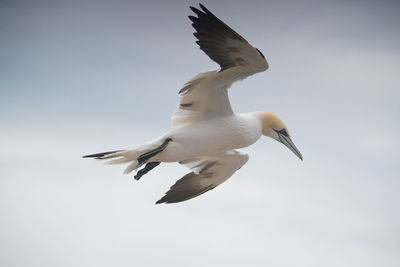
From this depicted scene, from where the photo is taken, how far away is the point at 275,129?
1470 cm

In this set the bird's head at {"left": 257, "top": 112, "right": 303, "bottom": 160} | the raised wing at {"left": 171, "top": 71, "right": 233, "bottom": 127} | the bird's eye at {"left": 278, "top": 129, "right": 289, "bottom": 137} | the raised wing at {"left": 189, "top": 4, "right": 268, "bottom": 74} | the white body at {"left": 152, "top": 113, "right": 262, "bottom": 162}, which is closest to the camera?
the raised wing at {"left": 189, "top": 4, "right": 268, "bottom": 74}

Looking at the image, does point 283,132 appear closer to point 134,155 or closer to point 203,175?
point 203,175

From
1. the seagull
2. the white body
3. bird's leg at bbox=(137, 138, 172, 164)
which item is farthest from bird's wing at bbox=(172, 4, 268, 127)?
bird's leg at bbox=(137, 138, 172, 164)

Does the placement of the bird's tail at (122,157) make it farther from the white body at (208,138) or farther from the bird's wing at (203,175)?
the bird's wing at (203,175)

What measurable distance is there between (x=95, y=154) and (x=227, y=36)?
298cm

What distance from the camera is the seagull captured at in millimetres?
12531

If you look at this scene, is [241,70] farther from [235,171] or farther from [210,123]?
[235,171]

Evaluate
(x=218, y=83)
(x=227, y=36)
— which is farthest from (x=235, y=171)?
(x=227, y=36)

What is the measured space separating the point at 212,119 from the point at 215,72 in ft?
3.82

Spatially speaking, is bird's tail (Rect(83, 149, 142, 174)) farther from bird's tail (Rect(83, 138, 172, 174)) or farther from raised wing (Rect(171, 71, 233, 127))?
raised wing (Rect(171, 71, 233, 127))

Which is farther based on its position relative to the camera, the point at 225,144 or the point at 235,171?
the point at 235,171

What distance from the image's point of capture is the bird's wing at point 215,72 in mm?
12461

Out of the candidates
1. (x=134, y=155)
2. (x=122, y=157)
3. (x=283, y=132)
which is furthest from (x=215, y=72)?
(x=283, y=132)

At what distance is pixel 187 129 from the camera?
13.7 metres
